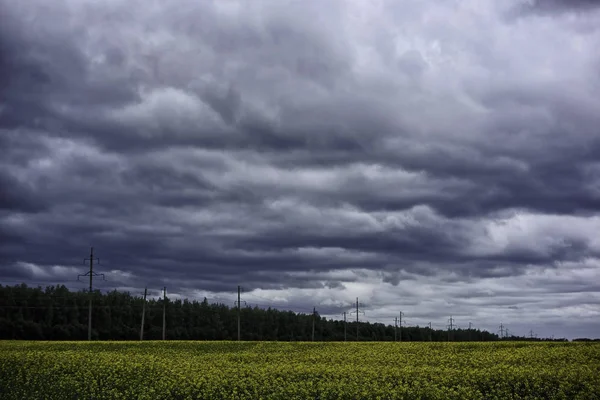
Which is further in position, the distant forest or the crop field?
the distant forest

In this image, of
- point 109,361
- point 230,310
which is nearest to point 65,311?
point 230,310

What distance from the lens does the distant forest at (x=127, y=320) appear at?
132250 millimetres

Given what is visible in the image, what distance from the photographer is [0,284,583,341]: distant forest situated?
5207 inches

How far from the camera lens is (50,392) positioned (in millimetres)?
39656

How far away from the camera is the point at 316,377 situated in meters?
35.7

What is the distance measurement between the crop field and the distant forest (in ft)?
285

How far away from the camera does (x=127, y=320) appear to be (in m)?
148

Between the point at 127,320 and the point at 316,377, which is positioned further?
the point at 127,320

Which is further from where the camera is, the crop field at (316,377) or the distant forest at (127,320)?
the distant forest at (127,320)

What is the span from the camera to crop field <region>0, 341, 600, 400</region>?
3106 centimetres

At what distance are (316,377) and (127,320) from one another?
119 m

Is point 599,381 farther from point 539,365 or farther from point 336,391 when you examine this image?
point 336,391

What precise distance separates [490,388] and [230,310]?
152m

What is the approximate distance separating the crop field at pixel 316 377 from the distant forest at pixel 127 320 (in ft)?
285
